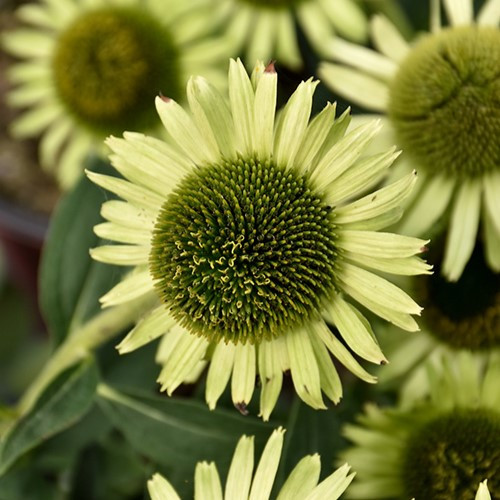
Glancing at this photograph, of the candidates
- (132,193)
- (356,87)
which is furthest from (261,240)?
(356,87)

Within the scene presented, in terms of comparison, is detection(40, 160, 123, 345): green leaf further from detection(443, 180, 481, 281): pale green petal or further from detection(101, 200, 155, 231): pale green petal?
detection(443, 180, 481, 281): pale green petal

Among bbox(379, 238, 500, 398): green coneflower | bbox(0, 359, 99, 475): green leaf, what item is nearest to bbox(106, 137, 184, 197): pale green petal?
bbox(0, 359, 99, 475): green leaf

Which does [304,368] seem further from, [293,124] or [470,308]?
[470,308]

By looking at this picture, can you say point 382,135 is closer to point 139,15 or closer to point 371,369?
point 371,369

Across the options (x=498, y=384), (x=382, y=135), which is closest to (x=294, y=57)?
(x=382, y=135)

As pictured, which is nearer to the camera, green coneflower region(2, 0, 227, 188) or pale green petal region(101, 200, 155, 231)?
pale green petal region(101, 200, 155, 231)
